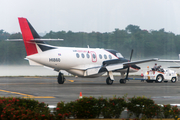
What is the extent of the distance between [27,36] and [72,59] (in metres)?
4.66

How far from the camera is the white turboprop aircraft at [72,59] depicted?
1040 inches

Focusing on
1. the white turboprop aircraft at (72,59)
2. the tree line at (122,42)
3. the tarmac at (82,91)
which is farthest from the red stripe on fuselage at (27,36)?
the tree line at (122,42)

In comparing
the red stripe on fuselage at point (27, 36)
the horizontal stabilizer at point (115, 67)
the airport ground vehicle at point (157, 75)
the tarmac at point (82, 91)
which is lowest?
the tarmac at point (82, 91)

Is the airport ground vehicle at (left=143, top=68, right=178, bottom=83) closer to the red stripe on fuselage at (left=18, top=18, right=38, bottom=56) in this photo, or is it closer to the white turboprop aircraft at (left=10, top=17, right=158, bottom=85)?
the white turboprop aircraft at (left=10, top=17, right=158, bottom=85)

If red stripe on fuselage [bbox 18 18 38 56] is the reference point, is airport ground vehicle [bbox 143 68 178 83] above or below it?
below

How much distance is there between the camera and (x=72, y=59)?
2812 cm

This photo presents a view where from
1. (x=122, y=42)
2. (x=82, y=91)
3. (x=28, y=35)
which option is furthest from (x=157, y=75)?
(x=28, y=35)

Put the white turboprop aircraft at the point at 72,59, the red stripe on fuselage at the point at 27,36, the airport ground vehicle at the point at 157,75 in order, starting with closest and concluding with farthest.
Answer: the red stripe on fuselage at the point at 27,36, the white turboprop aircraft at the point at 72,59, the airport ground vehicle at the point at 157,75

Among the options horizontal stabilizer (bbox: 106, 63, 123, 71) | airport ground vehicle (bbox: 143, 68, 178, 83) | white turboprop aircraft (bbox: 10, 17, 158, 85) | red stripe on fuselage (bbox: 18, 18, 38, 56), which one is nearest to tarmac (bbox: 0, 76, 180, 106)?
white turboprop aircraft (bbox: 10, 17, 158, 85)

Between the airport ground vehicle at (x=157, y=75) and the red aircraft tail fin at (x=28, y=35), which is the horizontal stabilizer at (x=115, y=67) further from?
the red aircraft tail fin at (x=28, y=35)

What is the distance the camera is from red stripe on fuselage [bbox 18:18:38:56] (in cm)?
2595

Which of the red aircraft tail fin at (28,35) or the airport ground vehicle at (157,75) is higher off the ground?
the red aircraft tail fin at (28,35)

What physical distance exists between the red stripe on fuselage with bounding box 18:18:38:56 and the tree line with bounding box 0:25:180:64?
957cm

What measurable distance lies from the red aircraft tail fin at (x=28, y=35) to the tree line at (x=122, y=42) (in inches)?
377
